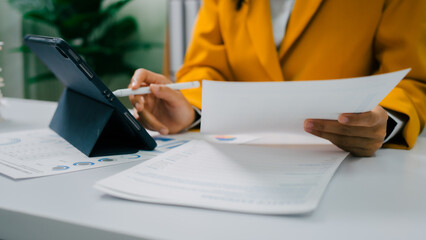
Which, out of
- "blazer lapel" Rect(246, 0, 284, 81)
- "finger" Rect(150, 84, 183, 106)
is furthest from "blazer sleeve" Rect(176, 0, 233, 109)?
"finger" Rect(150, 84, 183, 106)

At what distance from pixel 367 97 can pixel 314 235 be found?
23 centimetres

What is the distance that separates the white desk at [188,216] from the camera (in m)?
0.26

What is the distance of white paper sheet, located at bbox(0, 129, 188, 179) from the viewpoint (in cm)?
40

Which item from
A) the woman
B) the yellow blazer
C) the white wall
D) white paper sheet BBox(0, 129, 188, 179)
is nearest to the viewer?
white paper sheet BBox(0, 129, 188, 179)

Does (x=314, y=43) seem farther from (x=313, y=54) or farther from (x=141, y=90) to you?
(x=141, y=90)

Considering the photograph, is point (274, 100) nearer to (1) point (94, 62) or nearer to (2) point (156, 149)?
(2) point (156, 149)

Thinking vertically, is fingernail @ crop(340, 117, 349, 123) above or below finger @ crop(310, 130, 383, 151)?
above

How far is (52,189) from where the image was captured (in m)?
0.34

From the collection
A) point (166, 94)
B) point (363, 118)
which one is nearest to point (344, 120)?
point (363, 118)

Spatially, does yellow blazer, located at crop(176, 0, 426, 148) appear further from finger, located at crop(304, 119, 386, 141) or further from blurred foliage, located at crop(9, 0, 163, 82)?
blurred foliage, located at crop(9, 0, 163, 82)

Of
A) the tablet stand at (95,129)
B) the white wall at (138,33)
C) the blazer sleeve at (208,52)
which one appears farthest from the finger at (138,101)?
the white wall at (138,33)

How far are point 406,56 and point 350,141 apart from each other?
1.08 feet

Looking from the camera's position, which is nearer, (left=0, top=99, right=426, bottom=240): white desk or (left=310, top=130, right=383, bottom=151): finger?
(left=0, top=99, right=426, bottom=240): white desk

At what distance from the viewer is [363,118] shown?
46 cm
